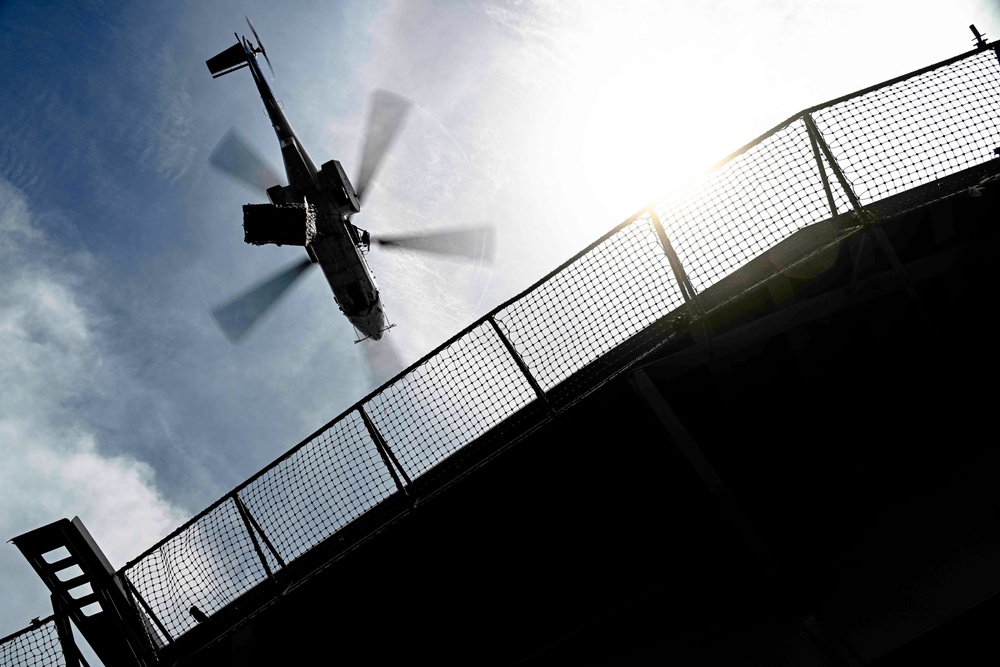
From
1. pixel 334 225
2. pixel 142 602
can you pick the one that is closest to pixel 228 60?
pixel 334 225

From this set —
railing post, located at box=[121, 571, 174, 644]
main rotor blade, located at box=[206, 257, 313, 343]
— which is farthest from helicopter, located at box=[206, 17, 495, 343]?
railing post, located at box=[121, 571, 174, 644]

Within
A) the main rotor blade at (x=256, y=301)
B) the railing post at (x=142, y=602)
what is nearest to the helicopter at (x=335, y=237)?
the main rotor blade at (x=256, y=301)

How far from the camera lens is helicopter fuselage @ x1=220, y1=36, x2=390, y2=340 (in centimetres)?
1479

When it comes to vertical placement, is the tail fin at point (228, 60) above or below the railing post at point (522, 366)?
above

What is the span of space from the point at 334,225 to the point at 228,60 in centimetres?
1064

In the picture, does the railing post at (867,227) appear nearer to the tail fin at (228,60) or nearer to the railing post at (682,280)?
the railing post at (682,280)

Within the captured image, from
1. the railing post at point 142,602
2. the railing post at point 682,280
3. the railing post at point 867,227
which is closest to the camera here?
the railing post at point 867,227

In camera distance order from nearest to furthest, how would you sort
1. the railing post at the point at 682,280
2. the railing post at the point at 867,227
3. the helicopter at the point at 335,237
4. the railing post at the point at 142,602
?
the railing post at the point at 867,227, the railing post at the point at 682,280, the railing post at the point at 142,602, the helicopter at the point at 335,237

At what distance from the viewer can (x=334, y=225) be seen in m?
14.8

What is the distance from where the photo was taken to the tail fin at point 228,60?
19.5 meters

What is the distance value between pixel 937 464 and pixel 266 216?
36.7ft

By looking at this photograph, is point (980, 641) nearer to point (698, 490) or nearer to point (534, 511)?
point (698, 490)

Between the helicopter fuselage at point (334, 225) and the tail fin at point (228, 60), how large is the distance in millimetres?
7038

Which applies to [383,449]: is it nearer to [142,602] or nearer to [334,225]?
[142,602]
